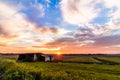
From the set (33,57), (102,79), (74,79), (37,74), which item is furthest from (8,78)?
(33,57)

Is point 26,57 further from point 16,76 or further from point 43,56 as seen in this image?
point 16,76

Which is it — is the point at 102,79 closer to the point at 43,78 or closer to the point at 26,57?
the point at 43,78

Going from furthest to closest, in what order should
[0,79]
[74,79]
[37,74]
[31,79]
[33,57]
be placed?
[33,57]
[0,79]
[37,74]
[31,79]
[74,79]

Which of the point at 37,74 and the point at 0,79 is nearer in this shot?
the point at 37,74

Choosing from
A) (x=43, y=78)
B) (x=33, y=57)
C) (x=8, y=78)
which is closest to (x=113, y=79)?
(x=43, y=78)

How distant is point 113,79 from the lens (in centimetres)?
3169

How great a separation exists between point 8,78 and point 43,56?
200 ft

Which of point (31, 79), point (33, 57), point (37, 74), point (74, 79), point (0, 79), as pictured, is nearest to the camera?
point (74, 79)

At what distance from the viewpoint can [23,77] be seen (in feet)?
97.0

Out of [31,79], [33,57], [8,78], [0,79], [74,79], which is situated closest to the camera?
[74,79]

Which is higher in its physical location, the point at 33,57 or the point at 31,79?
the point at 33,57

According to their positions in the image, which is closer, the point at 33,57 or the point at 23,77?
the point at 23,77

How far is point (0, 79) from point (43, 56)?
5602 centimetres

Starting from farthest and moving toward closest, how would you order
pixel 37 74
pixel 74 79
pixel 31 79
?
pixel 37 74
pixel 31 79
pixel 74 79
